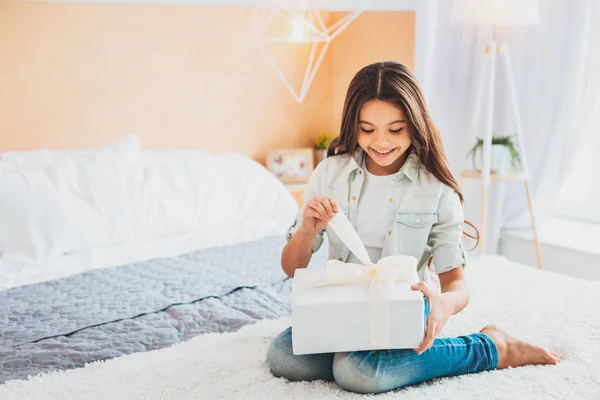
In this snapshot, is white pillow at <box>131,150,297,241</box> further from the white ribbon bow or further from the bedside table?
the white ribbon bow

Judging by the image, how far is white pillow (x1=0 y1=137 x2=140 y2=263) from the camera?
7.11 feet

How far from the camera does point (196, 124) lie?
3121 mm

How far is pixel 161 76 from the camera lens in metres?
2.99

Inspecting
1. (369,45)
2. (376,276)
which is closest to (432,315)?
(376,276)

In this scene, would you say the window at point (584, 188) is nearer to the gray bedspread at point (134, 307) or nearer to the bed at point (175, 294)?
the bed at point (175, 294)

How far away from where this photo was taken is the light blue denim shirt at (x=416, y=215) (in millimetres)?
1540

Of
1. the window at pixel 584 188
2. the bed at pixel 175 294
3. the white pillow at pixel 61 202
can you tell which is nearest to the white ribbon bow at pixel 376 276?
the bed at pixel 175 294

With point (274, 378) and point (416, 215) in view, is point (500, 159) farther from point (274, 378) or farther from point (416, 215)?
point (274, 378)

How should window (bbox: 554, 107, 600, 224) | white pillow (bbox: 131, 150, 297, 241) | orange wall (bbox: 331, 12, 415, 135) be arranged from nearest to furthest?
white pillow (bbox: 131, 150, 297, 241)
window (bbox: 554, 107, 600, 224)
orange wall (bbox: 331, 12, 415, 135)

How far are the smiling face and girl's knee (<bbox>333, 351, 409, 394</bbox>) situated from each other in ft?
1.41

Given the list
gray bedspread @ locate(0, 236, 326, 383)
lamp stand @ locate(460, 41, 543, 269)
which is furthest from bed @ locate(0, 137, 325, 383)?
lamp stand @ locate(460, 41, 543, 269)

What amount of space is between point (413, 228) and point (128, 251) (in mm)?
1121

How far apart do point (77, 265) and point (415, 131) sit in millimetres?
1200

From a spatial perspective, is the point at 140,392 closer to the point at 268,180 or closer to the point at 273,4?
the point at 268,180
